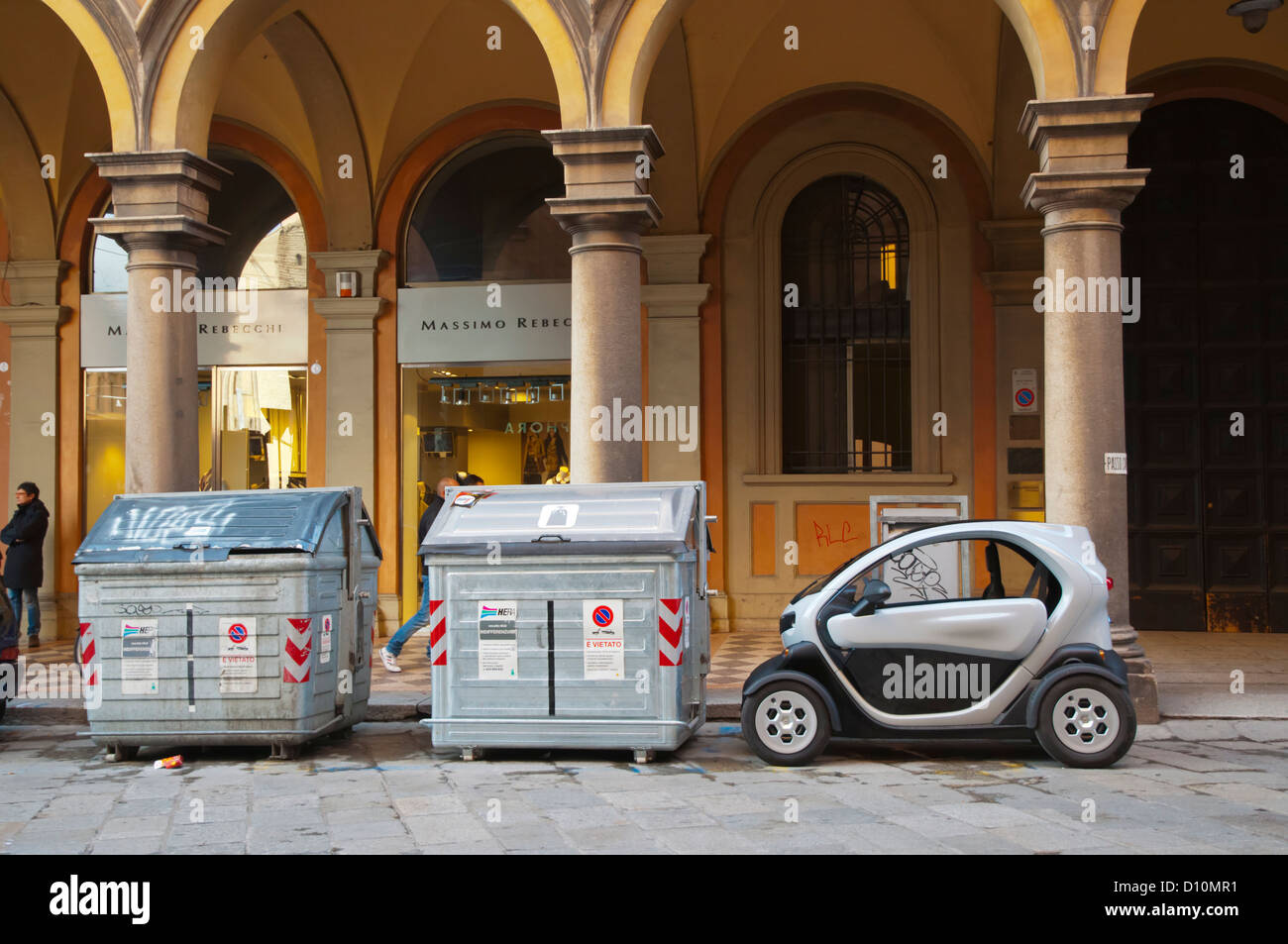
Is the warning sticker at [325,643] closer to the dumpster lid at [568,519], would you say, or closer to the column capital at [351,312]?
the dumpster lid at [568,519]

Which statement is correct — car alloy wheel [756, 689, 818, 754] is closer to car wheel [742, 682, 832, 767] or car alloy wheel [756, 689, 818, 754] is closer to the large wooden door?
car wheel [742, 682, 832, 767]

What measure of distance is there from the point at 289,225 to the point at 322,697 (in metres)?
7.83

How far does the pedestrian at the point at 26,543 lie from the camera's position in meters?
12.9

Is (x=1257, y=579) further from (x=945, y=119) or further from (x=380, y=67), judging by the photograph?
(x=380, y=67)

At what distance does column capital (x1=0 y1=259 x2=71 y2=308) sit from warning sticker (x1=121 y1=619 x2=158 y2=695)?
7.74 meters

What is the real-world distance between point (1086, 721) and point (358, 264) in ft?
31.4

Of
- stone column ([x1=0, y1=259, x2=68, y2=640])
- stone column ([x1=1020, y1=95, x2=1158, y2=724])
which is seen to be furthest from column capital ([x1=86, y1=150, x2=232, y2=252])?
stone column ([x1=1020, y1=95, x2=1158, y2=724])

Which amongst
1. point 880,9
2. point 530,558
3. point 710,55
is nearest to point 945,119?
point 880,9

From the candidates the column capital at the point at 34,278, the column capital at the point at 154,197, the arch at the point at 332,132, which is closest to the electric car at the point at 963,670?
the column capital at the point at 154,197

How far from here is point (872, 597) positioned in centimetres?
756

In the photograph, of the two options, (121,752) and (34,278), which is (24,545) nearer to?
(34,278)

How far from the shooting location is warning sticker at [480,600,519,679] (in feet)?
25.6

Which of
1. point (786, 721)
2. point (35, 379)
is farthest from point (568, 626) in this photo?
point (35, 379)

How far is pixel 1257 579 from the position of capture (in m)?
12.8
